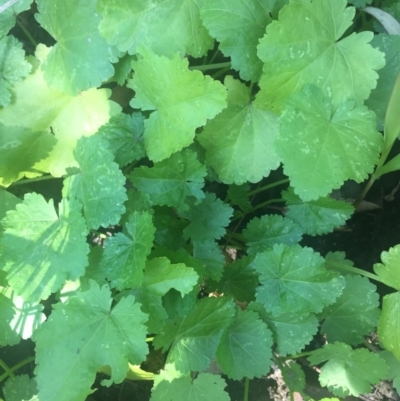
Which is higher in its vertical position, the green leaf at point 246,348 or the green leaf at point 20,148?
the green leaf at point 20,148

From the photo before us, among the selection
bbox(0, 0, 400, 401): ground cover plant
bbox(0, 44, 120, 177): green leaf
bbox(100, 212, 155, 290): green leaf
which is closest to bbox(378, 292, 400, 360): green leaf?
bbox(0, 0, 400, 401): ground cover plant

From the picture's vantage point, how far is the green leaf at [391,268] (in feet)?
3.28

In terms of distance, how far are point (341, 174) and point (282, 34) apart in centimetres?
33

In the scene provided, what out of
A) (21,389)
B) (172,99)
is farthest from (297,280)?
(21,389)

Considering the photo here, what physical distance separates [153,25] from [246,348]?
2.64 feet

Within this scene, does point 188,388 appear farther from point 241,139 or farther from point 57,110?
point 57,110

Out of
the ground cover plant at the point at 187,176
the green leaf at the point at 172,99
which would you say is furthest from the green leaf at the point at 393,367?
the green leaf at the point at 172,99

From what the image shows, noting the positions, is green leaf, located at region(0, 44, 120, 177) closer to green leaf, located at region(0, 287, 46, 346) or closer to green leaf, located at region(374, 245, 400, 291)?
green leaf, located at region(0, 287, 46, 346)

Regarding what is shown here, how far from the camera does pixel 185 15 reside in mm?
964

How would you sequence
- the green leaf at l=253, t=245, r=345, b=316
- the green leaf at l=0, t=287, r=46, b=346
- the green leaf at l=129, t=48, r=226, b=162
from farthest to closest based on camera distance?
the green leaf at l=0, t=287, r=46, b=346 → the green leaf at l=253, t=245, r=345, b=316 → the green leaf at l=129, t=48, r=226, b=162

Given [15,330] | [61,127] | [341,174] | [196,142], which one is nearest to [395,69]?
[341,174]

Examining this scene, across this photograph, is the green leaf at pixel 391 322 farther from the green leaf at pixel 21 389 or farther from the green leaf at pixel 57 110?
the green leaf at pixel 21 389

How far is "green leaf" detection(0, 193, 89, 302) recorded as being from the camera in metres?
0.96

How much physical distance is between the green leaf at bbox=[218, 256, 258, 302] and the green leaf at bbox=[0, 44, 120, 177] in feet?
1.61
